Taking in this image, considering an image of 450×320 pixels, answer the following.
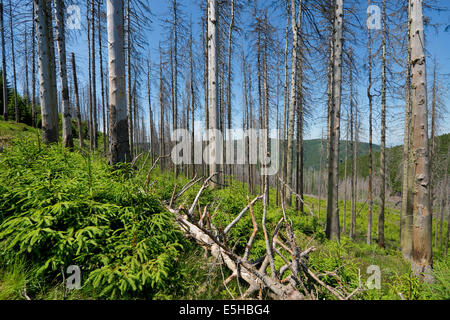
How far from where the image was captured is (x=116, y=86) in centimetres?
341

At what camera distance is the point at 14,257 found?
5.48 feet

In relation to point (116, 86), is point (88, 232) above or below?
below

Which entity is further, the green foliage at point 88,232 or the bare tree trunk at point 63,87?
the bare tree trunk at point 63,87

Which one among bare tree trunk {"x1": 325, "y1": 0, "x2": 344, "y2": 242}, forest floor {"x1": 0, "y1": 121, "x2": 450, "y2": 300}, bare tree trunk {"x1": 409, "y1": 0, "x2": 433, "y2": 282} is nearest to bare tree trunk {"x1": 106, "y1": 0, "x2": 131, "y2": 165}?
forest floor {"x1": 0, "y1": 121, "x2": 450, "y2": 300}

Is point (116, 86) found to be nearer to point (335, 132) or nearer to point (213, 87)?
point (213, 87)

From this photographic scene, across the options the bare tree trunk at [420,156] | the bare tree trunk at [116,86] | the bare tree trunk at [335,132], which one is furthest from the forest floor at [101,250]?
the bare tree trunk at [335,132]

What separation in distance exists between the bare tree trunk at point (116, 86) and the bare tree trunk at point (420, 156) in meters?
5.19

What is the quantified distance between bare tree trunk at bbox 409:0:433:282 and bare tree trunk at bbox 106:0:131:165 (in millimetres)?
5187

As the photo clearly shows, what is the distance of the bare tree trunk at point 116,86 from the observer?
3.37 m

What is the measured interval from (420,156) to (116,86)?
18.4 feet

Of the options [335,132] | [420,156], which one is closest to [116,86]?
[420,156]

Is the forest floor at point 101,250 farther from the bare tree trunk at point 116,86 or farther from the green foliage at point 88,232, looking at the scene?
the bare tree trunk at point 116,86
